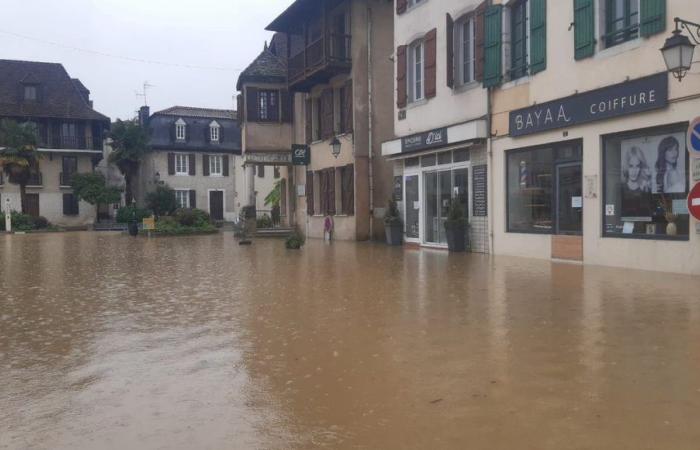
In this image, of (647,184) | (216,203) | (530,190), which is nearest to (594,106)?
(647,184)

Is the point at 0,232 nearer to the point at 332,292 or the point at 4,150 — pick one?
the point at 4,150

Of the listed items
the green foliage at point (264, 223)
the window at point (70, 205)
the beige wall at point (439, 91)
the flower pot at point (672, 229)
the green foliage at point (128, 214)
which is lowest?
the green foliage at point (264, 223)

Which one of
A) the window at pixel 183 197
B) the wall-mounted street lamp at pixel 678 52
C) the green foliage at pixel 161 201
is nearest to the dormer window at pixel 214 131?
the window at pixel 183 197

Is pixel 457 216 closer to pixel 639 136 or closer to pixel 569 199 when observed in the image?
pixel 569 199

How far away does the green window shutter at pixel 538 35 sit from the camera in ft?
44.5

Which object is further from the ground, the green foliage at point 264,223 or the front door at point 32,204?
the front door at point 32,204

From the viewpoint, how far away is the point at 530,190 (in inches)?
571

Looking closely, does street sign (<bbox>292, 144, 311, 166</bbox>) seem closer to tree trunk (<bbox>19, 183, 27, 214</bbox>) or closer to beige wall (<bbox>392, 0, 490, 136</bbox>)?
beige wall (<bbox>392, 0, 490, 136</bbox>)

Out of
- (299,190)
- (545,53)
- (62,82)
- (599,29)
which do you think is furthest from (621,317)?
(62,82)

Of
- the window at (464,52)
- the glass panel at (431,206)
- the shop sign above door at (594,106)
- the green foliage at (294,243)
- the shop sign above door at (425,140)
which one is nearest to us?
the shop sign above door at (594,106)

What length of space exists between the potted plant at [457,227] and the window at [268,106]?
13931 millimetres

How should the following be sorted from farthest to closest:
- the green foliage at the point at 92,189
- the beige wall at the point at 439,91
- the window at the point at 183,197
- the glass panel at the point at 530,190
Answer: the window at the point at 183,197 < the green foliage at the point at 92,189 < the beige wall at the point at 439,91 < the glass panel at the point at 530,190

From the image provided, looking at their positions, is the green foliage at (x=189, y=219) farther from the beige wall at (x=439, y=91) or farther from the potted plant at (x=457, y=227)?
the potted plant at (x=457, y=227)

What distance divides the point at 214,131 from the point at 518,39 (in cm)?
4361
